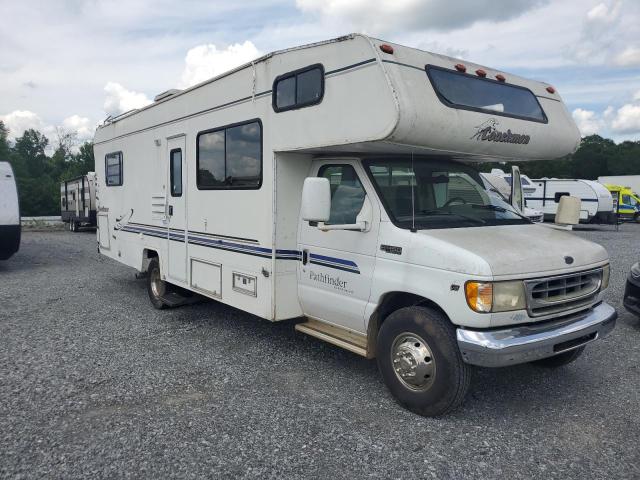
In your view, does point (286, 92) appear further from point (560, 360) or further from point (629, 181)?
point (629, 181)

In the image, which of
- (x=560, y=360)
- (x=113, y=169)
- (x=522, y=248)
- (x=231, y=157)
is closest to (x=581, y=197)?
(x=560, y=360)

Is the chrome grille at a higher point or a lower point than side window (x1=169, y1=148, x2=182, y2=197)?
lower

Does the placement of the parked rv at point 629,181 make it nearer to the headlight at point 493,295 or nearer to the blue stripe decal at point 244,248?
the blue stripe decal at point 244,248

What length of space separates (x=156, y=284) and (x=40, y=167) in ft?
195

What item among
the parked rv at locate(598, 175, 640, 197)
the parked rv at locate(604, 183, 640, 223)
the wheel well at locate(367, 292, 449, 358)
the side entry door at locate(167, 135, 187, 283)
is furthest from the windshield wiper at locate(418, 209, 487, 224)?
the parked rv at locate(598, 175, 640, 197)

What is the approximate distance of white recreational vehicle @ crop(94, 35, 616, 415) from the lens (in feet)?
12.7

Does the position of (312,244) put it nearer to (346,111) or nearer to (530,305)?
(346,111)

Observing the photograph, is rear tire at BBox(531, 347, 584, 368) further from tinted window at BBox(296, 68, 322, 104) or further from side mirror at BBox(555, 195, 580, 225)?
tinted window at BBox(296, 68, 322, 104)

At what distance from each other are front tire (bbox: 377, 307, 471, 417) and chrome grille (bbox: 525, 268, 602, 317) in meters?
0.65

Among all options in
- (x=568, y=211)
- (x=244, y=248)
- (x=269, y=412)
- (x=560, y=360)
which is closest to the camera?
(x=269, y=412)

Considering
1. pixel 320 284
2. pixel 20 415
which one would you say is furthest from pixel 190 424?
pixel 320 284

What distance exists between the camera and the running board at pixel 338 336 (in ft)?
15.2

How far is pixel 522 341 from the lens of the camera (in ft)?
12.3

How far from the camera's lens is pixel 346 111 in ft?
14.1
